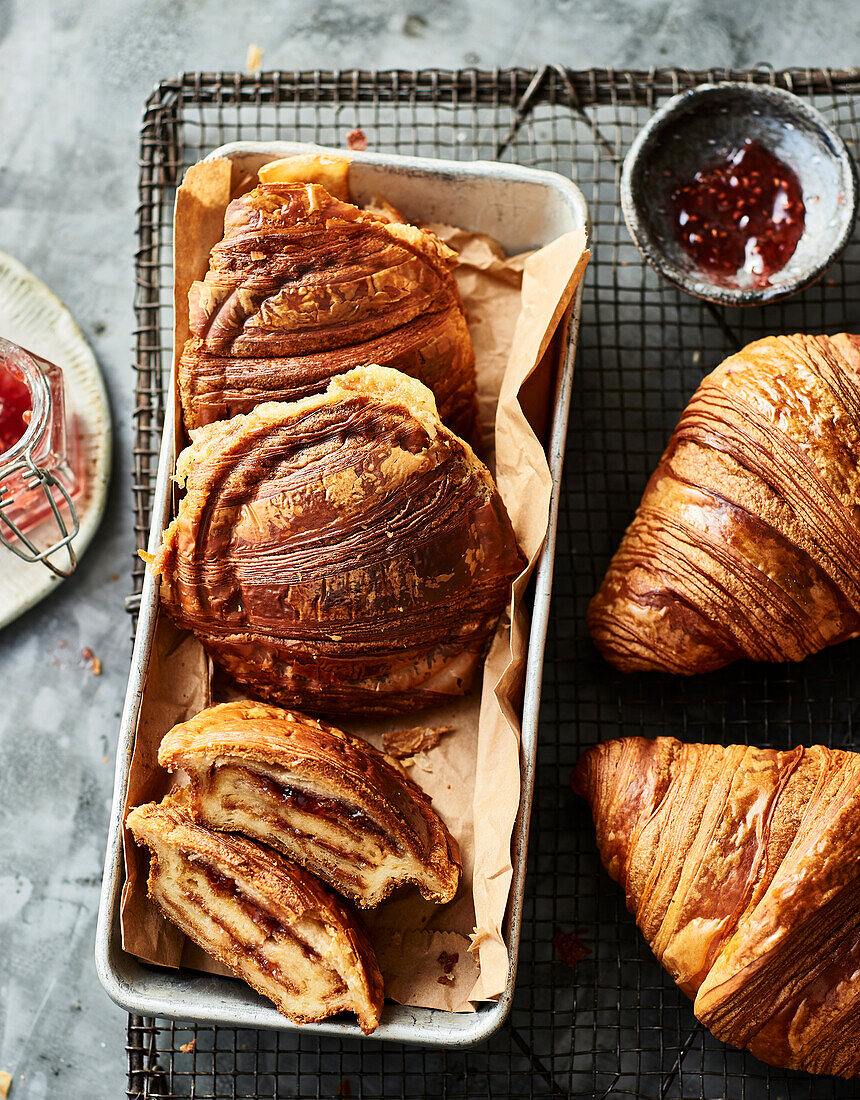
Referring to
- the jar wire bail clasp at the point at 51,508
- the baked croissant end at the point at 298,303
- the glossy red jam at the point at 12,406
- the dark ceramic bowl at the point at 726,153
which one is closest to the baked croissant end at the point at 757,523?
the dark ceramic bowl at the point at 726,153

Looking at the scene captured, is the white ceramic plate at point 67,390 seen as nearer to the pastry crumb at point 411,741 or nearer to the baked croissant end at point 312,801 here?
the baked croissant end at point 312,801

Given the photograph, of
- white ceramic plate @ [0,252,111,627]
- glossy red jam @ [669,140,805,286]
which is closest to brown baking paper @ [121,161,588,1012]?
glossy red jam @ [669,140,805,286]

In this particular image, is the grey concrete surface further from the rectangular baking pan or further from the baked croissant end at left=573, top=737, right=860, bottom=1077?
the baked croissant end at left=573, top=737, right=860, bottom=1077

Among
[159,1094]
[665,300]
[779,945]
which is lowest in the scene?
[159,1094]

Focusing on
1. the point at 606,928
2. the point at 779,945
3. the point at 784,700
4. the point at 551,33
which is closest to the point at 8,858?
the point at 606,928

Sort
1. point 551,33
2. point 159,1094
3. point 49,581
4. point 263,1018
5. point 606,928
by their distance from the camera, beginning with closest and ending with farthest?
1. point 263,1018
2. point 159,1094
3. point 606,928
4. point 49,581
5. point 551,33

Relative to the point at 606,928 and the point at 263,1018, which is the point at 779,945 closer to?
the point at 606,928

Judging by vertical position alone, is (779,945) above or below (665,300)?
below
